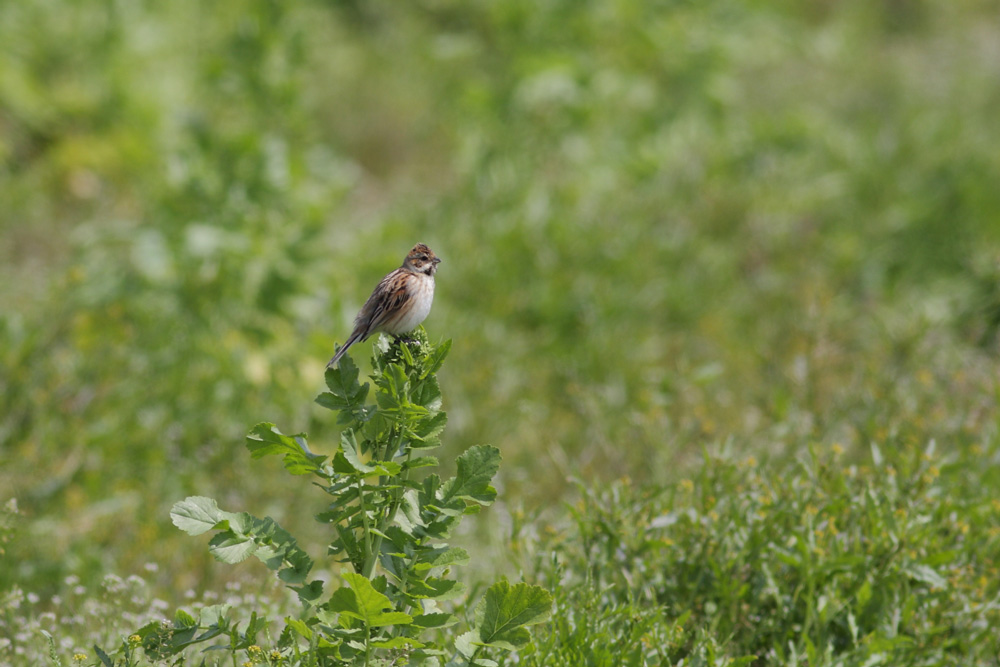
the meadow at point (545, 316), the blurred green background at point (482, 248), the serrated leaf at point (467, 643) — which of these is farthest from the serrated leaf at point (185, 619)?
the blurred green background at point (482, 248)

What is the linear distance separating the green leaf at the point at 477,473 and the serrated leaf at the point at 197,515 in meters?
0.56

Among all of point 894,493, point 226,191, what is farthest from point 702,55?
point 894,493

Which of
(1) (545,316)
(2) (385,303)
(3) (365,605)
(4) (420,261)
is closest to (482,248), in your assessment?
(1) (545,316)

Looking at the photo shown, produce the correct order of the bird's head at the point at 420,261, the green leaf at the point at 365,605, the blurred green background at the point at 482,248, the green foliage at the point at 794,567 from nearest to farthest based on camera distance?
the green leaf at the point at 365,605, the bird's head at the point at 420,261, the green foliage at the point at 794,567, the blurred green background at the point at 482,248

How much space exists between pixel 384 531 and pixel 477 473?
279 mm

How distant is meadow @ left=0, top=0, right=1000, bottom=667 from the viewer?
3023 millimetres

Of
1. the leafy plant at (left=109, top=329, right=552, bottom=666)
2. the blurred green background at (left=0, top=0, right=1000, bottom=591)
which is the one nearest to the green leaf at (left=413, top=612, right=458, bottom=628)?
the leafy plant at (left=109, top=329, right=552, bottom=666)

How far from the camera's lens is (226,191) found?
515 cm

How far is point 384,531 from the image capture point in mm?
2354

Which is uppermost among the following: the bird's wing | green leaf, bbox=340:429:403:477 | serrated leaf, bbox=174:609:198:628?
the bird's wing

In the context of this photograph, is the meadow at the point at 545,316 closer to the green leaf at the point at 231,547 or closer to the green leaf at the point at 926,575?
the green leaf at the point at 926,575

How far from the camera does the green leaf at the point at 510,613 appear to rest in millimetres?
2305

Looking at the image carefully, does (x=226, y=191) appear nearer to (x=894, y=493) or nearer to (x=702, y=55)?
(x=894, y=493)

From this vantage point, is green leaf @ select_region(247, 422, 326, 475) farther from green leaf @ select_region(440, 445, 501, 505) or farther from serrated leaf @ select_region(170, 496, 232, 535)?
green leaf @ select_region(440, 445, 501, 505)
